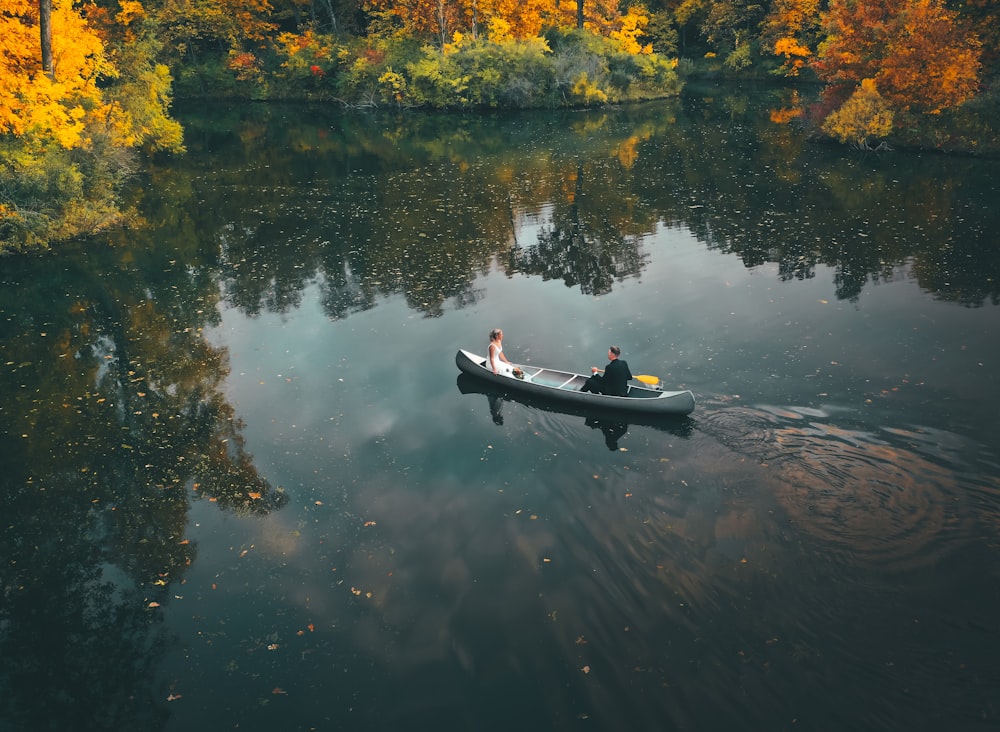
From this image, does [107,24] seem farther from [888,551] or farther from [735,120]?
[888,551]

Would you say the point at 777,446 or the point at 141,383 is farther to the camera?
the point at 141,383

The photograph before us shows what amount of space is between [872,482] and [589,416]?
5.43 m

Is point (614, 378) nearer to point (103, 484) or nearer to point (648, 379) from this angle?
point (648, 379)

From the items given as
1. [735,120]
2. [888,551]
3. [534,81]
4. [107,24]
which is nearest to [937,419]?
[888,551]

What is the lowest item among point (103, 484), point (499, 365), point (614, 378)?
point (103, 484)

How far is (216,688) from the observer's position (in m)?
9.15

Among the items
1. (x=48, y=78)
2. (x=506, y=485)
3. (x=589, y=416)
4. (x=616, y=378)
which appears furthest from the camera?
(x=48, y=78)

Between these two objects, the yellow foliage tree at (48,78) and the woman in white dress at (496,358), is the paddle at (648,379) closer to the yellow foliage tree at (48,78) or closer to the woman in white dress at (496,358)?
the woman in white dress at (496,358)

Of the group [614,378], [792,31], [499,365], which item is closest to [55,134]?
[499,365]

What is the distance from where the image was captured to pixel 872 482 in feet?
38.4

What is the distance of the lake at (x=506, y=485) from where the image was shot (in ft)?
29.3

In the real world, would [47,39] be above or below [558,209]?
above

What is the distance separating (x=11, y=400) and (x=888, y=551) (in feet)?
60.3

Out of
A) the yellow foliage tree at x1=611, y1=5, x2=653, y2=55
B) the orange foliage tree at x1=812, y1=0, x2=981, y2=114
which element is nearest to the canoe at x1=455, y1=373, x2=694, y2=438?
the orange foliage tree at x1=812, y1=0, x2=981, y2=114
